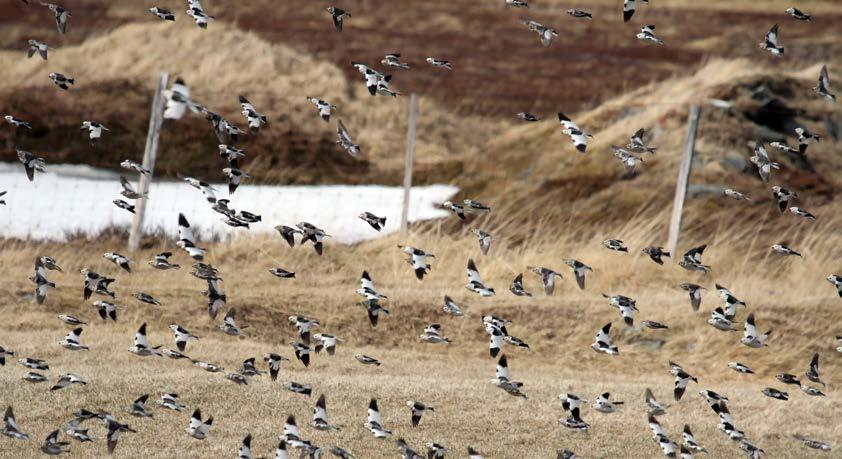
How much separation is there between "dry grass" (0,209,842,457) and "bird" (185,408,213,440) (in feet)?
0.51

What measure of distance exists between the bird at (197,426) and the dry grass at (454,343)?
154 mm

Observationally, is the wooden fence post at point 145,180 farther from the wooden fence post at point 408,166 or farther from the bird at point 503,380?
the bird at point 503,380

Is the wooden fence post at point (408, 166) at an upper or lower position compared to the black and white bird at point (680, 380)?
lower

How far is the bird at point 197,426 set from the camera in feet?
46.2

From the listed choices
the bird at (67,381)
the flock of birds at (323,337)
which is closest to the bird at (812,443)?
the flock of birds at (323,337)

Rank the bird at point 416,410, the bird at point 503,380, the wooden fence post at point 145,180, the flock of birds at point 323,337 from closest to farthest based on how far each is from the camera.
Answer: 1. the flock of birds at point 323,337
2. the bird at point 416,410
3. the bird at point 503,380
4. the wooden fence post at point 145,180

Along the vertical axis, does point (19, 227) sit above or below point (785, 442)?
below

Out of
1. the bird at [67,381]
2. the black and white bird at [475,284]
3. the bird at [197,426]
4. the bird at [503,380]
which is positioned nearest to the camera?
the bird at [197,426]

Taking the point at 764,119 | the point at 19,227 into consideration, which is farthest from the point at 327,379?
the point at 764,119

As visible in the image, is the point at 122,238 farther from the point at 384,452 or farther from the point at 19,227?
the point at 384,452

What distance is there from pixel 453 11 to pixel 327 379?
55.7 meters

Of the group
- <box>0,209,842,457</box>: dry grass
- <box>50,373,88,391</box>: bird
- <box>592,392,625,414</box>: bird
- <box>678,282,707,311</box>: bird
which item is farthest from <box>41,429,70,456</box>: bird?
<box>678,282,707,311</box>: bird

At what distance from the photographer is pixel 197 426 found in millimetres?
14141

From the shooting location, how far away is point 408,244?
23156 mm
